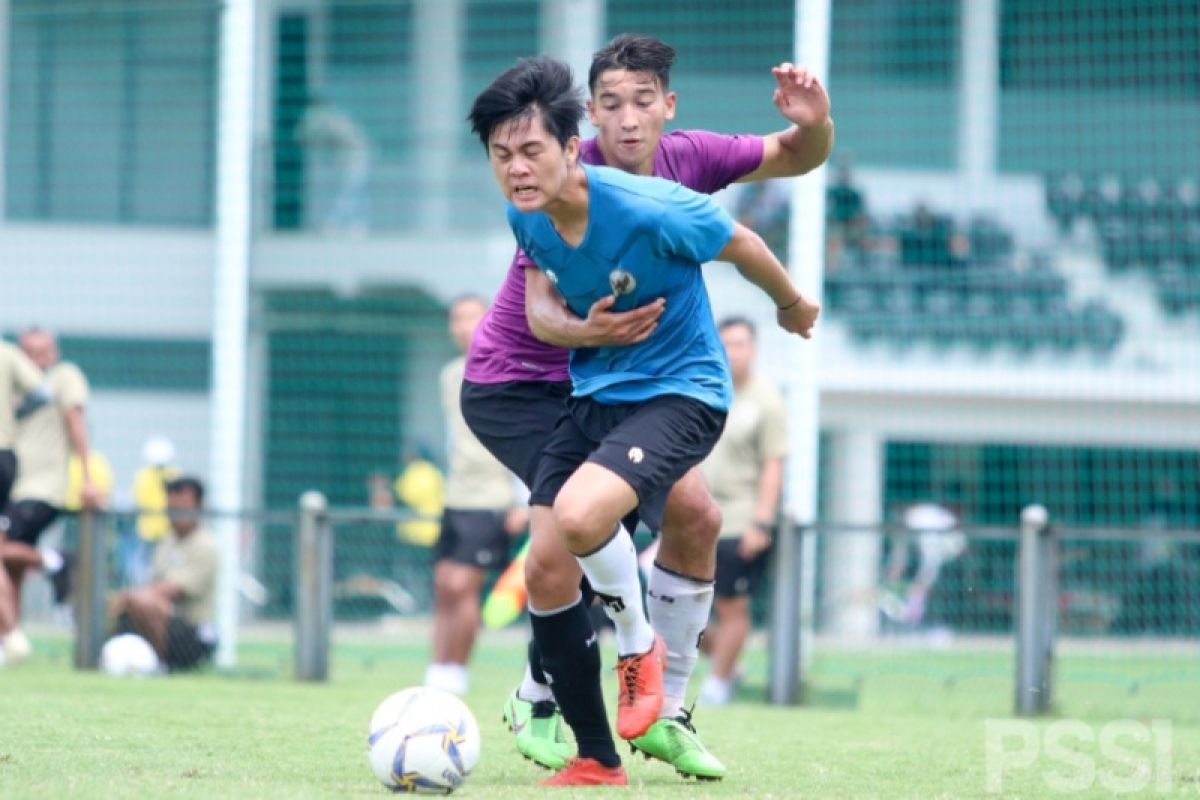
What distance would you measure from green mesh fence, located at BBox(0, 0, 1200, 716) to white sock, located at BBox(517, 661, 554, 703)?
11349 mm

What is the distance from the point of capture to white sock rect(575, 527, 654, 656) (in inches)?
216

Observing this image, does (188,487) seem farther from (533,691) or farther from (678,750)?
(678,750)

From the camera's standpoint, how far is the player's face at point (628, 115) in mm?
5887

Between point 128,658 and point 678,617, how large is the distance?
253 inches

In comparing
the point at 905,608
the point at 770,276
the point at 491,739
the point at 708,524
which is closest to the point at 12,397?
the point at 491,739

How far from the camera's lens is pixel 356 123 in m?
23.4

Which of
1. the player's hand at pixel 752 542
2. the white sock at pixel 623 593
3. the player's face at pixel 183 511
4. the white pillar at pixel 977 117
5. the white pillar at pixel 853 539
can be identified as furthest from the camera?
the white pillar at pixel 977 117

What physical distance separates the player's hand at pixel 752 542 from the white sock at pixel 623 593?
5.50 metres

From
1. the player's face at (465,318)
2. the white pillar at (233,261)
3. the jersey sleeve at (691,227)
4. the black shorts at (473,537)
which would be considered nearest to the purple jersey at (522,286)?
the jersey sleeve at (691,227)

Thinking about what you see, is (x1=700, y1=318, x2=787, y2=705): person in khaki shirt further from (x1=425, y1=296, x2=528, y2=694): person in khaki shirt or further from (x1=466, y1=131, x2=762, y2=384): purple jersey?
(x1=466, y1=131, x2=762, y2=384): purple jersey

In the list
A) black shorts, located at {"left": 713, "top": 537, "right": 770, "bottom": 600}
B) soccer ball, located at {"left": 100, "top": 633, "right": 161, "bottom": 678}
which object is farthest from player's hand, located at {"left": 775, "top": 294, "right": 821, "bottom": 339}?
soccer ball, located at {"left": 100, "top": 633, "right": 161, "bottom": 678}

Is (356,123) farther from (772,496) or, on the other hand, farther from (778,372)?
(772,496)

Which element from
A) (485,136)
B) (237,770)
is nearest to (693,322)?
(485,136)

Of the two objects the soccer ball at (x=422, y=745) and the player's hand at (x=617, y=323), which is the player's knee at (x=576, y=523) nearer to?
the player's hand at (x=617, y=323)
